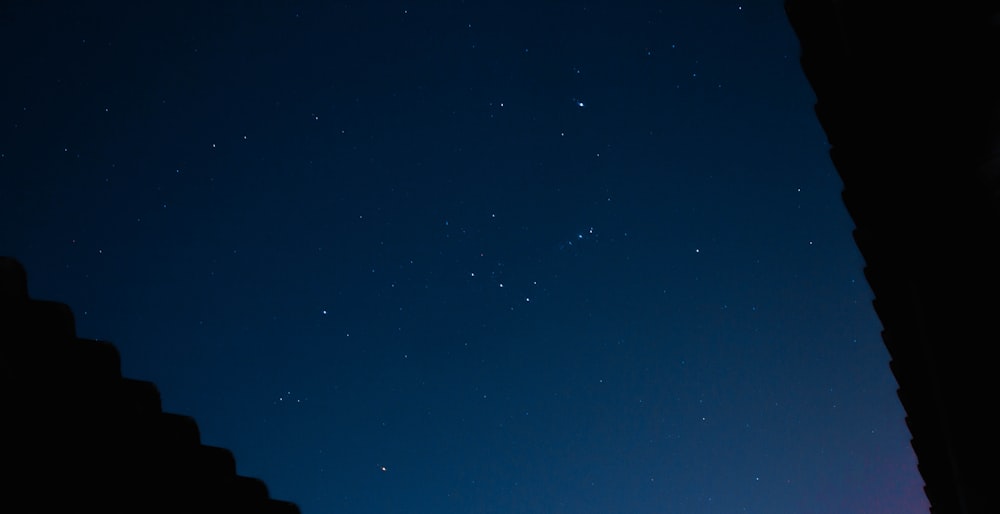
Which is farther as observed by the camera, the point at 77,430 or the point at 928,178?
the point at 928,178

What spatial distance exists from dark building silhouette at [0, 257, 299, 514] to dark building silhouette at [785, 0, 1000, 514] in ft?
10.7

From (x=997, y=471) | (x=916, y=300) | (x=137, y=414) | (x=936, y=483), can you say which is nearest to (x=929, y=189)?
(x=916, y=300)

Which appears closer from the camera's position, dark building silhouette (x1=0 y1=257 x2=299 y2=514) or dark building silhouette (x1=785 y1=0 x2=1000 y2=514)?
dark building silhouette (x1=0 y1=257 x2=299 y2=514)

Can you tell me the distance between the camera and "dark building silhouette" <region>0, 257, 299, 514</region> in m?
2.50

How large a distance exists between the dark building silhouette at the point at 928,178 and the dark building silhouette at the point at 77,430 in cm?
326

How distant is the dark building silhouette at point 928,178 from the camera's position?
9.34ft

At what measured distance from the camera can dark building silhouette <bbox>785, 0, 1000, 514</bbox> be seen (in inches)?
112

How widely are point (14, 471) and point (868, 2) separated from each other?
3679mm

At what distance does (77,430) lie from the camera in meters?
→ 2.79

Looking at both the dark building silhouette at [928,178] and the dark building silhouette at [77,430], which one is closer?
the dark building silhouette at [77,430]

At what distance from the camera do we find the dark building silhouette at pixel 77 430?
250cm

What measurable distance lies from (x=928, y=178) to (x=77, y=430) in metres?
3.77

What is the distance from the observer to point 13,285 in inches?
101

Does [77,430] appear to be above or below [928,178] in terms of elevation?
below
